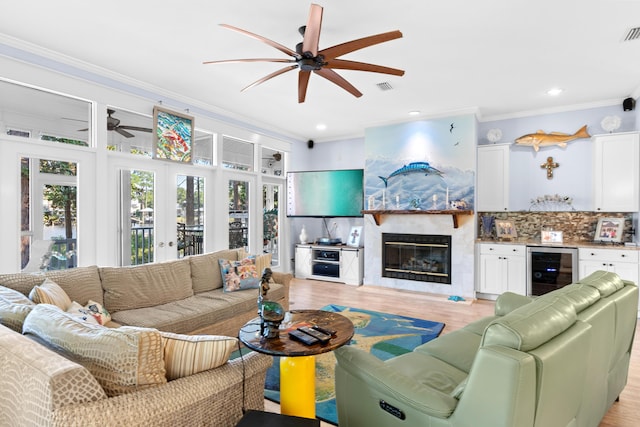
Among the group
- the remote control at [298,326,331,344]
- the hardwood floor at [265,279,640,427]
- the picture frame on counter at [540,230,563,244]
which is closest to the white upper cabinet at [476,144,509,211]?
the picture frame on counter at [540,230,563,244]

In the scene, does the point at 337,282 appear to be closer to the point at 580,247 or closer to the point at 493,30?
the point at 580,247

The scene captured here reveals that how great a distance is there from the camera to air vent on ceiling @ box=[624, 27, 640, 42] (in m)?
2.85

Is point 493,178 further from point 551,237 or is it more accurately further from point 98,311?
point 98,311

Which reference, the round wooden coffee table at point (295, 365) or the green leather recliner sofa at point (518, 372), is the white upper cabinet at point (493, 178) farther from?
the round wooden coffee table at point (295, 365)

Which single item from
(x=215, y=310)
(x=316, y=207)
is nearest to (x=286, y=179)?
(x=316, y=207)

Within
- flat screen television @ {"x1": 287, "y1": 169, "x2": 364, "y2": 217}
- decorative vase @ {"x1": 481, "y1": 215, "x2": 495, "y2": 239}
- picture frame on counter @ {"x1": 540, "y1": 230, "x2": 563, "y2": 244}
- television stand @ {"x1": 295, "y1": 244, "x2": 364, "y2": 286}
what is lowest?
television stand @ {"x1": 295, "y1": 244, "x2": 364, "y2": 286}

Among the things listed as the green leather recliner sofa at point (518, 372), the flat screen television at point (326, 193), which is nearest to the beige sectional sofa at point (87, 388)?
the green leather recliner sofa at point (518, 372)

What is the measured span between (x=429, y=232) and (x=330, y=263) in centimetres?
191

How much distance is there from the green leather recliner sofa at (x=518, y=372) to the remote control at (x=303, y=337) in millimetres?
152

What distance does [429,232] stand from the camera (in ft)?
17.7

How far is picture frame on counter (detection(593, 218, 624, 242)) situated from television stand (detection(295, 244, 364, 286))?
11.2 ft

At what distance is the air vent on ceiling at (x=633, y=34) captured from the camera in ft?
9.33

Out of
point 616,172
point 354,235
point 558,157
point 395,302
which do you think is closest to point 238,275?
point 395,302

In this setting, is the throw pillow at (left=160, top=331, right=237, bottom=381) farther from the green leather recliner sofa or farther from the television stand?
the television stand
